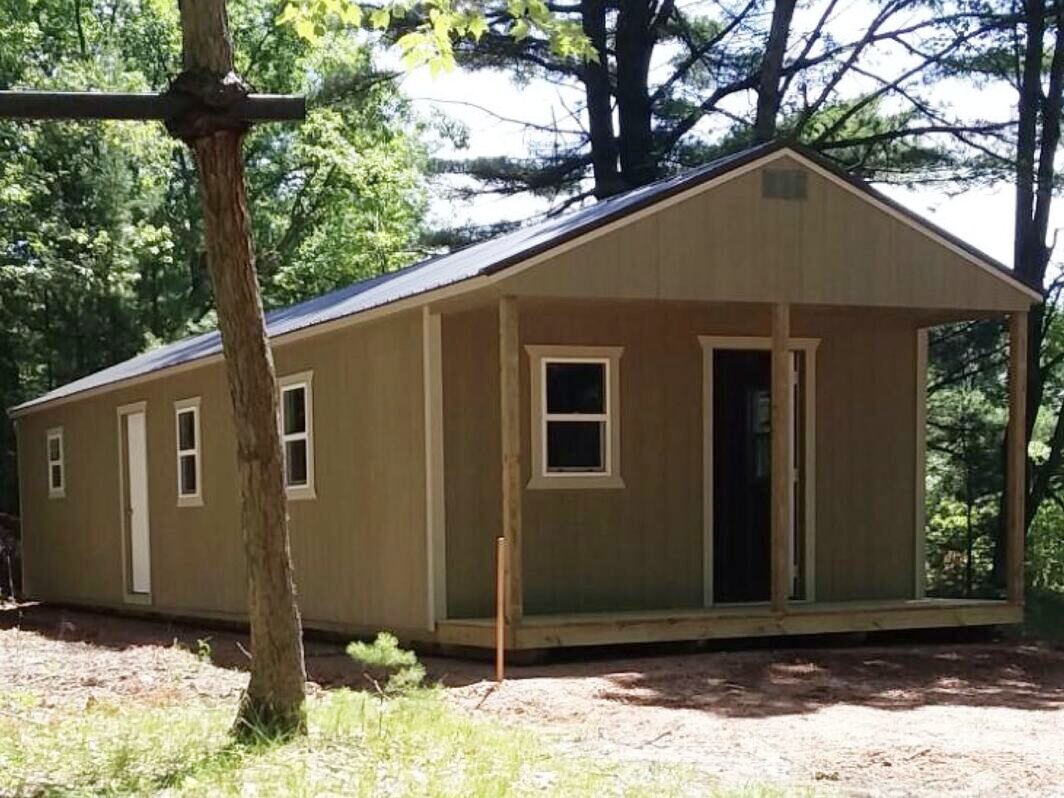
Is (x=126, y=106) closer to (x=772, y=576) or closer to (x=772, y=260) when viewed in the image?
(x=772, y=260)

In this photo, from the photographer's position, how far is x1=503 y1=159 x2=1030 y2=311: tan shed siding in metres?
9.91

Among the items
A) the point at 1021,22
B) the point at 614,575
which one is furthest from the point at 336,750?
the point at 1021,22

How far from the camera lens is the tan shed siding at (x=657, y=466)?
35.6 ft

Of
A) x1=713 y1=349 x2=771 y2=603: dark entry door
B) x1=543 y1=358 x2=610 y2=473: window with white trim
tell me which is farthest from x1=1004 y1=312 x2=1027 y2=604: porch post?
x1=543 y1=358 x2=610 y2=473: window with white trim

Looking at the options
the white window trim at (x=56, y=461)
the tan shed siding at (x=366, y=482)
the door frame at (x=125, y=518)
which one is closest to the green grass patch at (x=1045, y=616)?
the tan shed siding at (x=366, y=482)

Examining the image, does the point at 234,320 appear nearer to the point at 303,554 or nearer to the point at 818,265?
the point at 818,265

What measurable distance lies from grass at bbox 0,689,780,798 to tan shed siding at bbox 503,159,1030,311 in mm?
3733

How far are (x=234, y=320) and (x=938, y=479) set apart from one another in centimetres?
1662

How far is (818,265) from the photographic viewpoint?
1062cm

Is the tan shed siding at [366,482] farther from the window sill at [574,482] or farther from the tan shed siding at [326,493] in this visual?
the window sill at [574,482]

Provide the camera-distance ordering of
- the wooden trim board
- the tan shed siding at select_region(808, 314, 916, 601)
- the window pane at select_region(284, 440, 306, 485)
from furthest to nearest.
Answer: the window pane at select_region(284, 440, 306, 485)
the wooden trim board
the tan shed siding at select_region(808, 314, 916, 601)

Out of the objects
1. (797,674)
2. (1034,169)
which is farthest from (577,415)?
(1034,169)

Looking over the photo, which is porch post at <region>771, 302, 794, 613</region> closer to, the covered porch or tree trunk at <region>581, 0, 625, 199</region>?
the covered porch

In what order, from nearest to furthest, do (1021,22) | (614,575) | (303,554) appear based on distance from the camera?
1. (614,575)
2. (303,554)
3. (1021,22)
